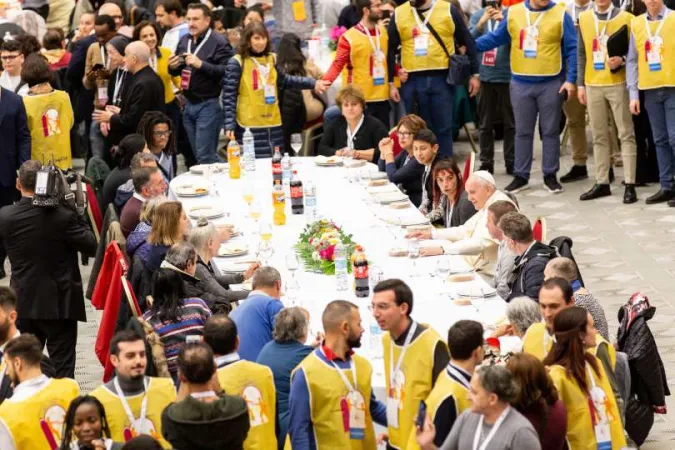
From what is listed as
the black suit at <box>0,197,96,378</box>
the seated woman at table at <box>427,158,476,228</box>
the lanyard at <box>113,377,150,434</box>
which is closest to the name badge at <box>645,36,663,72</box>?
the seated woman at table at <box>427,158,476,228</box>

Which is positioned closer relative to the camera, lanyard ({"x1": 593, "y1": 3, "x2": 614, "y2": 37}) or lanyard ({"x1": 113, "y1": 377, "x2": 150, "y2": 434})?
lanyard ({"x1": 113, "y1": 377, "x2": 150, "y2": 434})

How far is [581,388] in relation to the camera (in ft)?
20.1

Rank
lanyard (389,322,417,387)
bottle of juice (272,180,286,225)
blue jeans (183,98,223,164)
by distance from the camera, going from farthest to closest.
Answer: blue jeans (183,98,223,164) → bottle of juice (272,180,286,225) → lanyard (389,322,417,387)

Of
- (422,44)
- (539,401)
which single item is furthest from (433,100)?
(539,401)

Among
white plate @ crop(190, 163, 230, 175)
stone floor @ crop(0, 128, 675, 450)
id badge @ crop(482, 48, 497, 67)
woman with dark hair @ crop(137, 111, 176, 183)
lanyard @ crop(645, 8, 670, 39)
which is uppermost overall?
lanyard @ crop(645, 8, 670, 39)

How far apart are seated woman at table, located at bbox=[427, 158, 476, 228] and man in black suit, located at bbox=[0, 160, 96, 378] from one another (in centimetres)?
247

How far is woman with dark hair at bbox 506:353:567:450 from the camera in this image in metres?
5.68

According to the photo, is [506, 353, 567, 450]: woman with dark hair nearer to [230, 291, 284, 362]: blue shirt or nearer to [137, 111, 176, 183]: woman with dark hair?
[230, 291, 284, 362]: blue shirt

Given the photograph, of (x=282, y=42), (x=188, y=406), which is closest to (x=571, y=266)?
(x=188, y=406)

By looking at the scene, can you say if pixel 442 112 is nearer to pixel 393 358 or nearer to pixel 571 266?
pixel 571 266

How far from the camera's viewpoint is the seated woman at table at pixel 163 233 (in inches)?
328

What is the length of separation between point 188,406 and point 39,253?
3188 millimetres

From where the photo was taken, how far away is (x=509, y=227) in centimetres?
790

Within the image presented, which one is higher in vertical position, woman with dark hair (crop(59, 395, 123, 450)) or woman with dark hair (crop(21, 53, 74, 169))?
woman with dark hair (crop(21, 53, 74, 169))
